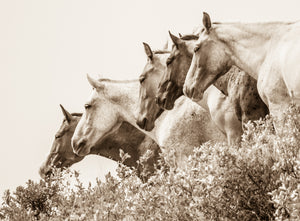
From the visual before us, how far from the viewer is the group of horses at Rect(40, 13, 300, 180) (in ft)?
40.2

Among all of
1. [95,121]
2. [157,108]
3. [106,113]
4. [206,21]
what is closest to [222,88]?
[206,21]

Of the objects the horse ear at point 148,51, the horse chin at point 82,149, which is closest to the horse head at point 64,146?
the horse chin at point 82,149

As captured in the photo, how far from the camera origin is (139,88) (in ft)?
54.5

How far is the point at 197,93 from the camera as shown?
1350 cm

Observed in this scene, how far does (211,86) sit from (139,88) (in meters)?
2.02

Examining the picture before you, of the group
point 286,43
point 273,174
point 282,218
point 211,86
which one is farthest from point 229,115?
point 282,218

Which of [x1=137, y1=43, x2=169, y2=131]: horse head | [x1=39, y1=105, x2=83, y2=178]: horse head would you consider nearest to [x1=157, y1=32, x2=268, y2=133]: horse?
[x1=137, y1=43, x2=169, y2=131]: horse head

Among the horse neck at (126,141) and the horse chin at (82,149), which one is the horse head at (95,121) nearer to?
the horse chin at (82,149)

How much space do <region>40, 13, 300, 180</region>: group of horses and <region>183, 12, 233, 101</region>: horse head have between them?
0.01 m

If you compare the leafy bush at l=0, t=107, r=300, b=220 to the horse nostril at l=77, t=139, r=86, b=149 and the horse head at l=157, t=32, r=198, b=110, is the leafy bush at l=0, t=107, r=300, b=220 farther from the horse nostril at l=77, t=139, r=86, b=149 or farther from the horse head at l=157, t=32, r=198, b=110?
the horse nostril at l=77, t=139, r=86, b=149

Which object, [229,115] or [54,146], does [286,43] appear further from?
[54,146]

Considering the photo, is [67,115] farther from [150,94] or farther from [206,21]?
[206,21]

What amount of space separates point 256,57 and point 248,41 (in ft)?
1.05

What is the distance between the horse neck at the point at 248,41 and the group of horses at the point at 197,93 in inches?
0.5
